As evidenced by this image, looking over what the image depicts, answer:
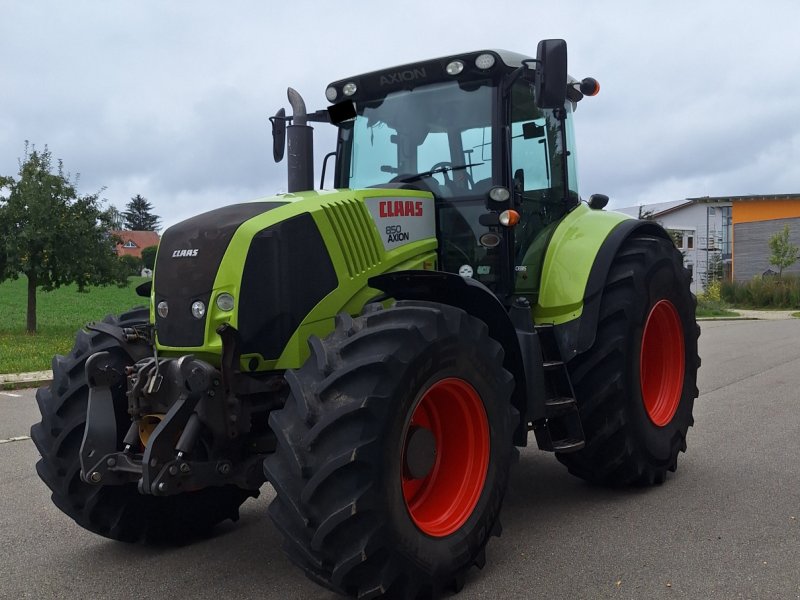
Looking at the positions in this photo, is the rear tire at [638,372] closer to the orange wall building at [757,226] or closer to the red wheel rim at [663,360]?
the red wheel rim at [663,360]

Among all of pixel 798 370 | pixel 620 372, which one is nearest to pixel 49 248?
pixel 798 370

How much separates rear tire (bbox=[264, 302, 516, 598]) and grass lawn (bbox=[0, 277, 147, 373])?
3.32 m

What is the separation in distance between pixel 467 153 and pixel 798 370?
8.84 meters

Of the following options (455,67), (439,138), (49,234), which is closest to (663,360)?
(439,138)

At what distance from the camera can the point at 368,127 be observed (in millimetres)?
5387

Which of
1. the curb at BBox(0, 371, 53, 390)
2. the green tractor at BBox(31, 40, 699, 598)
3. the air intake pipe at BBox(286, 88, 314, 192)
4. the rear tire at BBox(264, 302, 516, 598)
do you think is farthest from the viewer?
the curb at BBox(0, 371, 53, 390)

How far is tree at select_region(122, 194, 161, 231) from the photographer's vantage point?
122m

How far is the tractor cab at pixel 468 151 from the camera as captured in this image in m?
4.98

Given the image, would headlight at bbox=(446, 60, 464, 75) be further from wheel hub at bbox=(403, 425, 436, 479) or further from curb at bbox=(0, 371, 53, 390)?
curb at bbox=(0, 371, 53, 390)

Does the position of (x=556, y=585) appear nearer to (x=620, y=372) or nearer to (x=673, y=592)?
(x=673, y=592)

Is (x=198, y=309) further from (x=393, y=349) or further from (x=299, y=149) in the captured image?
(x=299, y=149)

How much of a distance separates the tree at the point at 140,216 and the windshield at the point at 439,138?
4809 inches

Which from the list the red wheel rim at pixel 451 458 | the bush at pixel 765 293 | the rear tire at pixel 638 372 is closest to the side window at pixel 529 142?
the rear tire at pixel 638 372

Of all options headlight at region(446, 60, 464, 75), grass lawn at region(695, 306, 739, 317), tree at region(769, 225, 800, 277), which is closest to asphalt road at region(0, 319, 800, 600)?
headlight at region(446, 60, 464, 75)
